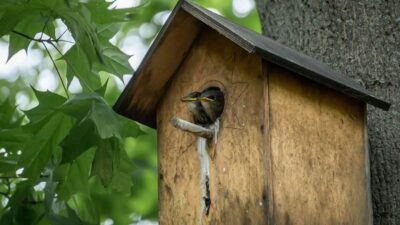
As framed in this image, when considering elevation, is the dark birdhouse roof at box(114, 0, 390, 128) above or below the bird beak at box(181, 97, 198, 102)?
above

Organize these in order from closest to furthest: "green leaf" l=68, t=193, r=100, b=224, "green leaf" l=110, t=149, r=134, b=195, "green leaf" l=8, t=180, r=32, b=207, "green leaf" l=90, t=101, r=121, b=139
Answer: "green leaf" l=90, t=101, r=121, b=139 → "green leaf" l=8, t=180, r=32, b=207 → "green leaf" l=110, t=149, r=134, b=195 → "green leaf" l=68, t=193, r=100, b=224

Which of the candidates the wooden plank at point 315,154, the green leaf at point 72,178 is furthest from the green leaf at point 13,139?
the wooden plank at point 315,154

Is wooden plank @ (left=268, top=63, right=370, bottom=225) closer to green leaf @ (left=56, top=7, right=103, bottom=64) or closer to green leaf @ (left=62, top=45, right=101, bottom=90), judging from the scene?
green leaf @ (left=56, top=7, right=103, bottom=64)

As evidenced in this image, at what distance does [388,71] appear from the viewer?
9.85ft

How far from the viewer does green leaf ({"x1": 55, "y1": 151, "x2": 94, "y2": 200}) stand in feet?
10.1

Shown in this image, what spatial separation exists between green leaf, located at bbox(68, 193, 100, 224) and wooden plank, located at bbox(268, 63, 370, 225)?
1073 millimetres

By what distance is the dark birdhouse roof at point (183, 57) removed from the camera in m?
2.53

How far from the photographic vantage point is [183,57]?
2988 mm

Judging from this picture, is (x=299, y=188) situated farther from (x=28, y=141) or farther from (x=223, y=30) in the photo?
(x=28, y=141)

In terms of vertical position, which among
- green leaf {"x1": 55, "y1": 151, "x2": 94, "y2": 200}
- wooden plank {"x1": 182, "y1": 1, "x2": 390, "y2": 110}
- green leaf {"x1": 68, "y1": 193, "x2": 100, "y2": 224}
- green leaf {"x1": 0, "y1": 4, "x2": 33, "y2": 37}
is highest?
green leaf {"x1": 0, "y1": 4, "x2": 33, "y2": 37}

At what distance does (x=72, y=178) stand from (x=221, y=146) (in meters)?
0.70

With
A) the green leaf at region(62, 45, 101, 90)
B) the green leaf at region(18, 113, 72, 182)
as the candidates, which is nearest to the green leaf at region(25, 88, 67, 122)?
the green leaf at region(18, 113, 72, 182)

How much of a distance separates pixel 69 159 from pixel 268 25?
1216mm

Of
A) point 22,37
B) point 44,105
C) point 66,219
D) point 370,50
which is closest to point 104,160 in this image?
point 44,105
